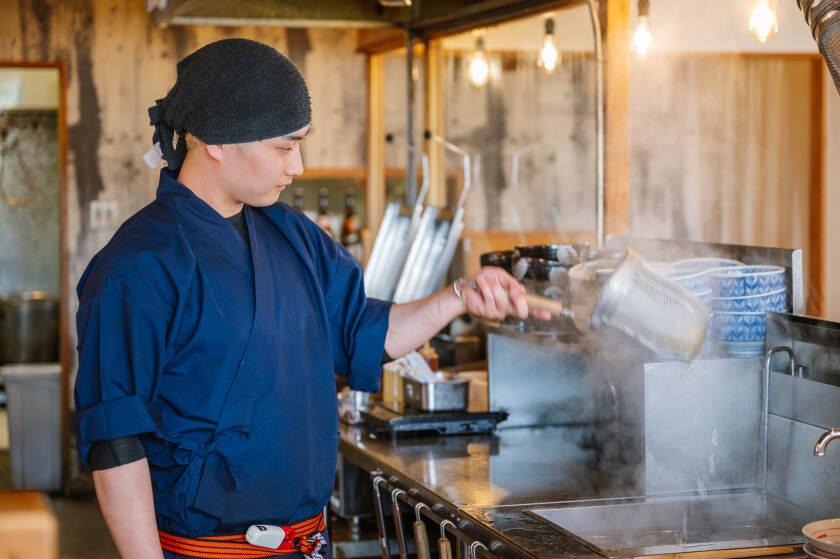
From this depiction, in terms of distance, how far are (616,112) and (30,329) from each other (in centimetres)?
639

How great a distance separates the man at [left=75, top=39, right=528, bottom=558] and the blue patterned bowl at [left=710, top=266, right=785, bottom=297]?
0.63 meters

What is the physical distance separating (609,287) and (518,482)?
867 mm

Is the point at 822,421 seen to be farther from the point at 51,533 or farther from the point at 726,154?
the point at 726,154

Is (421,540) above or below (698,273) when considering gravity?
below

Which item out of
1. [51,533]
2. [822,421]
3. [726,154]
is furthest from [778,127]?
[51,533]

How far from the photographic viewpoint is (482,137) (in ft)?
21.9

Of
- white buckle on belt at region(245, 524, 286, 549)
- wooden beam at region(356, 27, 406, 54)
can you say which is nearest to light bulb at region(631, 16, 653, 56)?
wooden beam at region(356, 27, 406, 54)

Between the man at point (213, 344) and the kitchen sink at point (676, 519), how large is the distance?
61 centimetres

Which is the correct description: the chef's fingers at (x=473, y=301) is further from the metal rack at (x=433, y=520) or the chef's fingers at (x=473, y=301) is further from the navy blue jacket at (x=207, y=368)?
the metal rack at (x=433, y=520)

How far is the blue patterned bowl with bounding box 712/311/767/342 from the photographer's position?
2.64 meters

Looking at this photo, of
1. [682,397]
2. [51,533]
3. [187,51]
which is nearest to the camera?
[51,533]

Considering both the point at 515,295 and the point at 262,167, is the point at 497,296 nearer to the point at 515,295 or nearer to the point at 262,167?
the point at 515,295

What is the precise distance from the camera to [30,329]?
874 cm

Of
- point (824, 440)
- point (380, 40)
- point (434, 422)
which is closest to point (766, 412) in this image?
point (824, 440)
